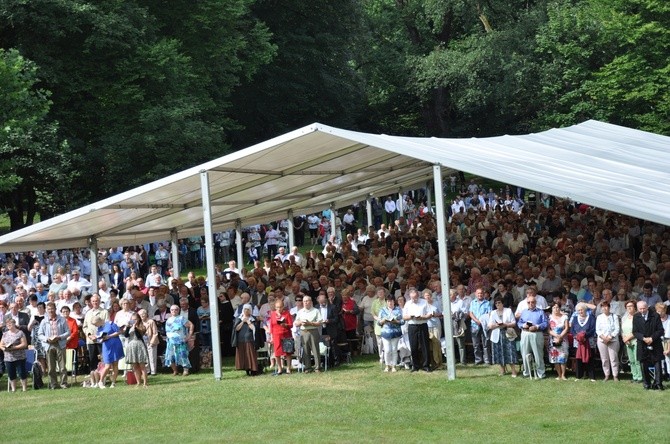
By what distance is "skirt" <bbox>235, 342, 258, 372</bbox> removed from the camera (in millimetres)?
19703

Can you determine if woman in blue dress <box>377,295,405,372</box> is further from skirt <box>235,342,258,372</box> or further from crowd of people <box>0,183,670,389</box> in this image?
skirt <box>235,342,258,372</box>

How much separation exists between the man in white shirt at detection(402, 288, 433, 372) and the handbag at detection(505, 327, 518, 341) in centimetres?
132

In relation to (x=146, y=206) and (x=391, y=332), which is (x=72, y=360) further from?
(x=391, y=332)

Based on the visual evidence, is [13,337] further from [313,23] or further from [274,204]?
[313,23]

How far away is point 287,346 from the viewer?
64.6 ft

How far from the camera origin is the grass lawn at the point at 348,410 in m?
14.7

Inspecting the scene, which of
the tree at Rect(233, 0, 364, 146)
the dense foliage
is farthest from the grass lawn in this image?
the tree at Rect(233, 0, 364, 146)

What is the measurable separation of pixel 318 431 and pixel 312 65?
3602cm

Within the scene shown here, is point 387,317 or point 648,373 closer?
point 648,373

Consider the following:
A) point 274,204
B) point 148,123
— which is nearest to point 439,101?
point 148,123

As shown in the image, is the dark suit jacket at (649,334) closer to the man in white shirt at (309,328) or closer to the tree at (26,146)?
the man in white shirt at (309,328)

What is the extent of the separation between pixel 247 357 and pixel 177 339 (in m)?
1.38

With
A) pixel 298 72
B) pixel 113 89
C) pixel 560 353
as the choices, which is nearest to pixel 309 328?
pixel 560 353

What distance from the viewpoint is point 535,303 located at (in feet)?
59.6
